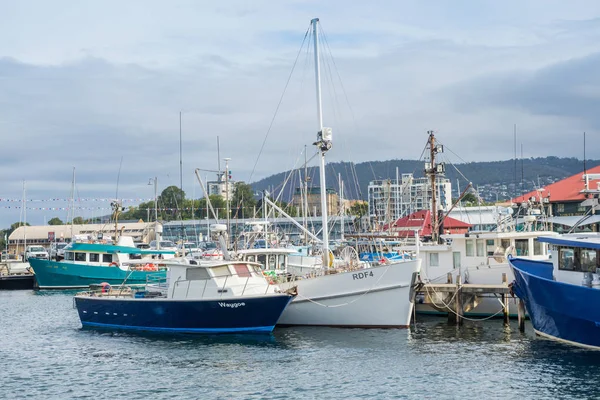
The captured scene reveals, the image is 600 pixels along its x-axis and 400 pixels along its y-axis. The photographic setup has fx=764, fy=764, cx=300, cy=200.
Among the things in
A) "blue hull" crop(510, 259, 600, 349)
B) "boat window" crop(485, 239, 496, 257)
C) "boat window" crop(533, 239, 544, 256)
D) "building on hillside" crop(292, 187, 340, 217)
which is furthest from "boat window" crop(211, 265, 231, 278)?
"building on hillside" crop(292, 187, 340, 217)

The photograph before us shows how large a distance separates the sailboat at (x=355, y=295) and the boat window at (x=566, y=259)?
623 centimetres

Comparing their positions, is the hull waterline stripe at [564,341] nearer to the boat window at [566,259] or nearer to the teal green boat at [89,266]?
the boat window at [566,259]

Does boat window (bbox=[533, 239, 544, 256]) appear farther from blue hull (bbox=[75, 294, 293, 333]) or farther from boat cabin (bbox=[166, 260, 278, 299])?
boat cabin (bbox=[166, 260, 278, 299])

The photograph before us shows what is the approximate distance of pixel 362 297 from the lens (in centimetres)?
3278

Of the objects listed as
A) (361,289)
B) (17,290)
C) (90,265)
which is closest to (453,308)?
(361,289)

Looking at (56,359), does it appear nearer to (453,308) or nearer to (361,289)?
(361,289)

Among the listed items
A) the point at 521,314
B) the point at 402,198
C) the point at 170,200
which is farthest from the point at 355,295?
the point at 170,200

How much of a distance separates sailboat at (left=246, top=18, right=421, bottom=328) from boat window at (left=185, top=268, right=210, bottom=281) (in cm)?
377

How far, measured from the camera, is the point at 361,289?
1282 inches

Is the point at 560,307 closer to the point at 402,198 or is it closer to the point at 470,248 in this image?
the point at 470,248

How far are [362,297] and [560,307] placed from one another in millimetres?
8595

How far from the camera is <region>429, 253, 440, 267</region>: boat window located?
3769 centimetres

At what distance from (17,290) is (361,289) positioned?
142 ft

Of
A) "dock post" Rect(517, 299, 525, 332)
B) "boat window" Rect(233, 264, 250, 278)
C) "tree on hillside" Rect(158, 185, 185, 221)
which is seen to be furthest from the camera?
"tree on hillside" Rect(158, 185, 185, 221)
